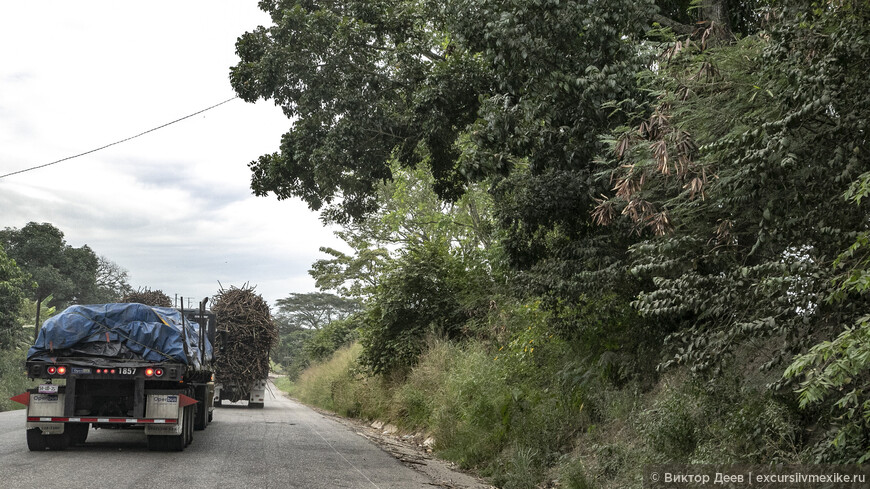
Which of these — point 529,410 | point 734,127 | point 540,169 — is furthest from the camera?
point 529,410

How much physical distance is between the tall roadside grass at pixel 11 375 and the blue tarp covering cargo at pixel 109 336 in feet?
66.4

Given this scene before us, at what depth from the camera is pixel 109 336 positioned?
12.0m

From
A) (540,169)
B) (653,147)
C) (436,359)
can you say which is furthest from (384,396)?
(653,147)

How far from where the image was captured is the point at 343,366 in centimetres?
3066

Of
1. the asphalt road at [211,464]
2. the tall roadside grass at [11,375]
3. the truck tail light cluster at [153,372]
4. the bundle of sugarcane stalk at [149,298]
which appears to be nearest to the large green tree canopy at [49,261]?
the tall roadside grass at [11,375]

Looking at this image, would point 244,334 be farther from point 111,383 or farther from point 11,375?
point 11,375

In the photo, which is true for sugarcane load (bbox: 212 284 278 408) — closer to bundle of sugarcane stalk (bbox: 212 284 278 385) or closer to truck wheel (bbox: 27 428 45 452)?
bundle of sugarcane stalk (bbox: 212 284 278 385)

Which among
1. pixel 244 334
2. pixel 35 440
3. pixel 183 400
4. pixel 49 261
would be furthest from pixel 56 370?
pixel 49 261

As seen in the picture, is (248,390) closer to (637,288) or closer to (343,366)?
(343,366)

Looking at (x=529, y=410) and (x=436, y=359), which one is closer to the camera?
(x=529, y=410)

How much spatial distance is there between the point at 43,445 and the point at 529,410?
25.8 ft

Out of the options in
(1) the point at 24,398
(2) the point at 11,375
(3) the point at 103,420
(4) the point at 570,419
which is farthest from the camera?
(2) the point at 11,375

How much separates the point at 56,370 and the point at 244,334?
1319 cm

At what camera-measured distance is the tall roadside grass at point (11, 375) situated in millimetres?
31516
